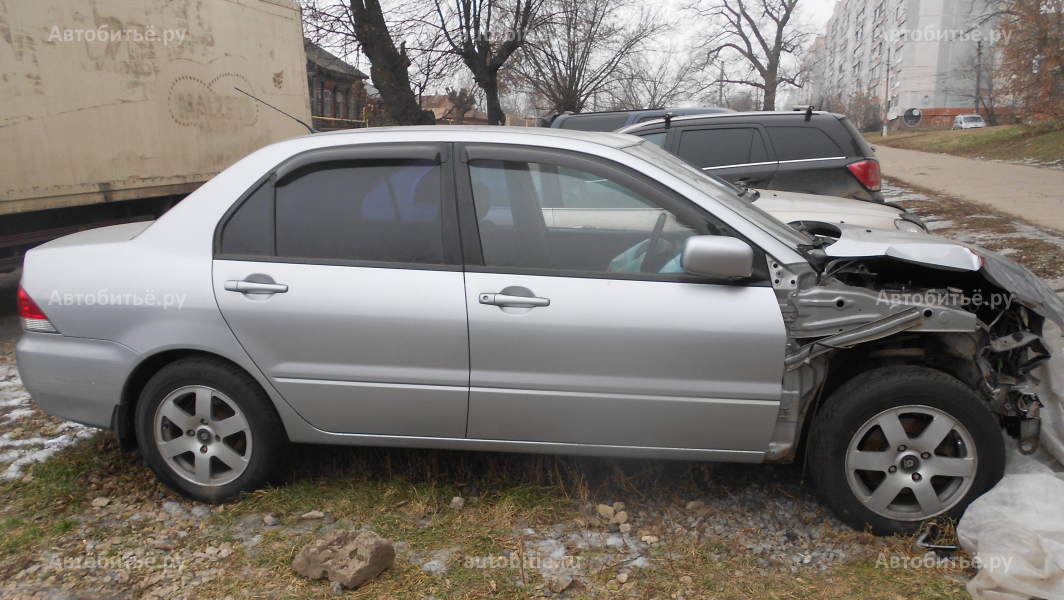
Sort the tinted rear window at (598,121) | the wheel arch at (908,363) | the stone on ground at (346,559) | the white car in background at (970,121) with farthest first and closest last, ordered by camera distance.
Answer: the white car in background at (970,121)
the tinted rear window at (598,121)
the wheel arch at (908,363)
the stone on ground at (346,559)

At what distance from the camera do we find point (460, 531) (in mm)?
3146

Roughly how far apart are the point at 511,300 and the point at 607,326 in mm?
404

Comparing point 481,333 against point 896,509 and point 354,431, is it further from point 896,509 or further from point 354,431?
point 896,509

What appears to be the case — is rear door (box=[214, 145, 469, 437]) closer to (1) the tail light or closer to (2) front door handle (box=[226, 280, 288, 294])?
(2) front door handle (box=[226, 280, 288, 294])

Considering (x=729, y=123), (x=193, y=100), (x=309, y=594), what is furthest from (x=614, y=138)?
(x=193, y=100)

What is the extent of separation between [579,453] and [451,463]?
88 cm

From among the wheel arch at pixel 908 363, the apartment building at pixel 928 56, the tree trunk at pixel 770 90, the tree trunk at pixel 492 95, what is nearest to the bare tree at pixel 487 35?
the tree trunk at pixel 492 95

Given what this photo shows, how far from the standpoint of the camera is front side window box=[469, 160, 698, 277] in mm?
3064

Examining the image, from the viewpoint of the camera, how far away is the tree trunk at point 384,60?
16156mm

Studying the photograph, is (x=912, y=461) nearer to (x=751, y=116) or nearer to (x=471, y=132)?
(x=471, y=132)

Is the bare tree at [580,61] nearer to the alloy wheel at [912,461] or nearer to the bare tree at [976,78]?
the alloy wheel at [912,461]

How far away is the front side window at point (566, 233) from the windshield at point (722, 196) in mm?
226

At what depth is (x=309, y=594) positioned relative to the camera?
275 cm

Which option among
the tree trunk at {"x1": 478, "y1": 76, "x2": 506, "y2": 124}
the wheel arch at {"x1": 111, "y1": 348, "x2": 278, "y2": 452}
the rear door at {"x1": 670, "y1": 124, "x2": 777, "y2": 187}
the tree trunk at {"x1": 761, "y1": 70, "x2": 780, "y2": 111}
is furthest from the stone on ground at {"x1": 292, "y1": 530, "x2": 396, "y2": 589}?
the tree trunk at {"x1": 761, "y1": 70, "x2": 780, "y2": 111}
